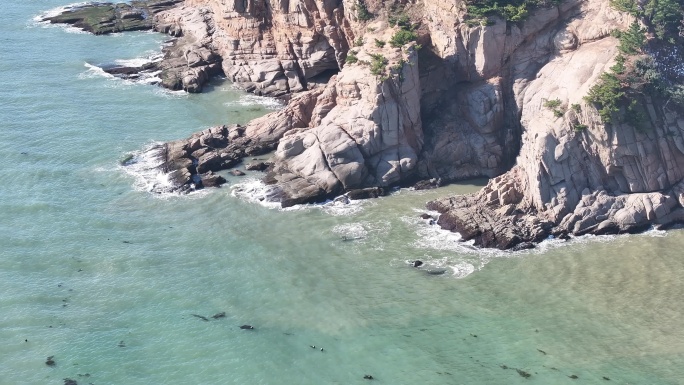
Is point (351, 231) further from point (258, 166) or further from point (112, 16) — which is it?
point (112, 16)

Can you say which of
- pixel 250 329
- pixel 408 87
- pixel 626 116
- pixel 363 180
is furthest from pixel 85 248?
pixel 626 116

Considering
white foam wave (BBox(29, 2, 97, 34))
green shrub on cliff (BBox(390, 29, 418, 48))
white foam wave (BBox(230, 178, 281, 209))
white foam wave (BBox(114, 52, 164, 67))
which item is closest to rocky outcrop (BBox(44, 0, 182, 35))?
white foam wave (BBox(29, 2, 97, 34))

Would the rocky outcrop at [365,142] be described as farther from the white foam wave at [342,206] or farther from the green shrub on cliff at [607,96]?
the green shrub on cliff at [607,96]

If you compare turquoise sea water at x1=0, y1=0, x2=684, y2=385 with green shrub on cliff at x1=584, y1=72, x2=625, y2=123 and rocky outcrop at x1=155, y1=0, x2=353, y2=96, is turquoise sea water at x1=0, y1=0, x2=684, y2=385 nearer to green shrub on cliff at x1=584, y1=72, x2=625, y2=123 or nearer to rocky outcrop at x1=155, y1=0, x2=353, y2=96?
green shrub on cliff at x1=584, y1=72, x2=625, y2=123

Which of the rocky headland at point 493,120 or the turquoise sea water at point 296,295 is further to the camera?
the rocky headland at point 493,120

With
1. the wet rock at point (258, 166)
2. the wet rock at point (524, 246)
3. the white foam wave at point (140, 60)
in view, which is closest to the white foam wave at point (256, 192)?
the wet rock at point (258, 166)

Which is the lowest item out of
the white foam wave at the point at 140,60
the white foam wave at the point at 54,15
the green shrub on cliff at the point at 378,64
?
the white foam wave at the point at 140,60

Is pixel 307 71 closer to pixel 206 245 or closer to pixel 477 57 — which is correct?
pixel 477 57
